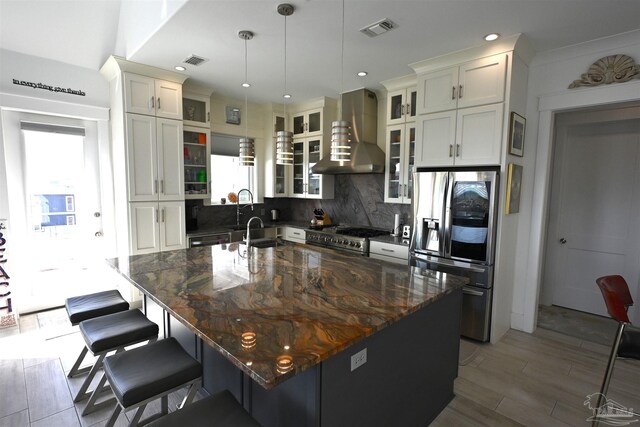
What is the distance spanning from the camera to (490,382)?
2.55m

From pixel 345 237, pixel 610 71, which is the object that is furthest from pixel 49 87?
pixel 610 71

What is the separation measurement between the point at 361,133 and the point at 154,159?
249 centimetres

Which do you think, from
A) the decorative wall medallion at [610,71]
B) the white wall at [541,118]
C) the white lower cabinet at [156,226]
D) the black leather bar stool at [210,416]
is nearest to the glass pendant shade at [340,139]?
the black leather bar stool at [210,416]

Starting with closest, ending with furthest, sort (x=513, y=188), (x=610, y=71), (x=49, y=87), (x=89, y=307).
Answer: (x=89, y=307)
(x=610, y=71)
(x=513, y=188)
(x=49, y=87)

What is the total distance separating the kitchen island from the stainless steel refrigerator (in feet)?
3.19

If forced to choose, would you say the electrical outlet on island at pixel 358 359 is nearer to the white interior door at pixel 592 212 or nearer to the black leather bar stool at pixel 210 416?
the black leather bar stool at pixel 210 416

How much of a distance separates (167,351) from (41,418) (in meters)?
1.19

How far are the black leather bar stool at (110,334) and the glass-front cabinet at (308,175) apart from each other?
3118 mm

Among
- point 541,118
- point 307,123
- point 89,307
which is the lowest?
point 89,307

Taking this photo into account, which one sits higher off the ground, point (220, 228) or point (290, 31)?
point (290, 31)

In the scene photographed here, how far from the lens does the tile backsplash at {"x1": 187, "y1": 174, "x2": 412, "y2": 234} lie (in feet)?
14.8

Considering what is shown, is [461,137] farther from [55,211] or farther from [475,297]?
[55,211]

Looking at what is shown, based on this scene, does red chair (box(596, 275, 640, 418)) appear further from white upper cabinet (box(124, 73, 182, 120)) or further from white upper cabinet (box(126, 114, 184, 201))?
white upper cabinet (box(124, 73, 182, 120))

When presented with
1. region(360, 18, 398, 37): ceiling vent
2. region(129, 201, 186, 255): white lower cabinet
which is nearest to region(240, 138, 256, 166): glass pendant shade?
region(360, 18, 398, 37): ceiling vent
